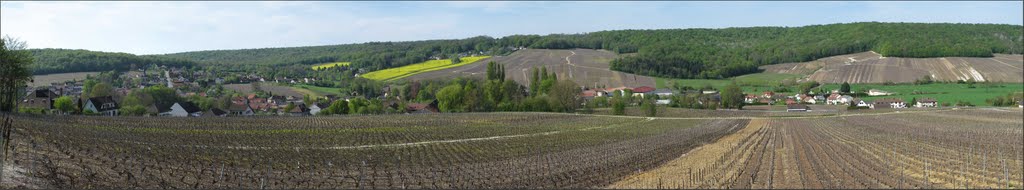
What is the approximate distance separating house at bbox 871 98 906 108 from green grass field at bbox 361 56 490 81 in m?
89.8

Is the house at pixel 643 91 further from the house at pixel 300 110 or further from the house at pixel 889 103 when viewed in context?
the house at pixel 300 110

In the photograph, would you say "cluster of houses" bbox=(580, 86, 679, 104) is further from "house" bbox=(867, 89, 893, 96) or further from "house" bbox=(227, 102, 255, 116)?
"house" bbox=(227, 102, 255, 116)

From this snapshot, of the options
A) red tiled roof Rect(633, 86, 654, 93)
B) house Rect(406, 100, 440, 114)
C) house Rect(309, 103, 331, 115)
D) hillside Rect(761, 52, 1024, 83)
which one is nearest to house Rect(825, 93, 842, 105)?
hillside Rect(761, 52, 1024, 83)

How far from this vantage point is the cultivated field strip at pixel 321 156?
71.1 feet

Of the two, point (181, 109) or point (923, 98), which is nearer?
point (181, 109)

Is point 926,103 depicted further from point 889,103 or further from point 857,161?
point 857,161

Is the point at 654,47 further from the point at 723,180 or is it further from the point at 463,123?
the point at 723,180

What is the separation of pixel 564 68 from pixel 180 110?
79064 millimetres

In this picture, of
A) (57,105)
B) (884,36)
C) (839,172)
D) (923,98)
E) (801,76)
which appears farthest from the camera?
(884,36)

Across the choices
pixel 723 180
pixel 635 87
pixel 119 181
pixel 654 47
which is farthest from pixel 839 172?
pixel 654 47

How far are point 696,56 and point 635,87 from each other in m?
44.7

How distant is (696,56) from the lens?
545ft

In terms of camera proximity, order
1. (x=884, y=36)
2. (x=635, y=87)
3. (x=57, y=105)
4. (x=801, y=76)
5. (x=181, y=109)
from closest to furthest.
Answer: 1. (x=57, y=105)
2. (x=181, y=109)
3. (x=635, y=87)
4. (x=801, y=76)
5. (x=884, y=36)

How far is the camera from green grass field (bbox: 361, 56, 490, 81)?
154m
